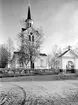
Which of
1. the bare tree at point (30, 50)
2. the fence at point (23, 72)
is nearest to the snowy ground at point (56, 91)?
the fence at point (23, 72)

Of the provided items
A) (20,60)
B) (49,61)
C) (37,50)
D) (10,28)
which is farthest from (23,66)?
(10,28)

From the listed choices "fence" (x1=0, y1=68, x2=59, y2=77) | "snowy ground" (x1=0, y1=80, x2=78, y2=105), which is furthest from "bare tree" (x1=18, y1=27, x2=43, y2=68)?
"snowy ground" (x1=0, y1=80, x2=78, y2=105)

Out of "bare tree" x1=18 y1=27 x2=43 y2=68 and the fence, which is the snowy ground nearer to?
the fence

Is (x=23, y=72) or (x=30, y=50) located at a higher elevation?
(x=30, y=50)

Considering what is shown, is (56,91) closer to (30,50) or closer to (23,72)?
(23,72)

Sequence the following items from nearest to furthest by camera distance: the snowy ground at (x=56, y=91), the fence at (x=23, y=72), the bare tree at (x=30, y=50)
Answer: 1. the snowy ground at (x=56, y=91)
2. the fence at (x=23, y=72)
3. the bare tree at (x=30, y=50)

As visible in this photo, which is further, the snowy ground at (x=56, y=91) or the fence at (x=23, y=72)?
the fence at (x=23, y=72)

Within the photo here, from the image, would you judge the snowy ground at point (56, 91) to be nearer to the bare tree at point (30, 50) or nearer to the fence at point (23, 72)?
the fence at point (23, 72)

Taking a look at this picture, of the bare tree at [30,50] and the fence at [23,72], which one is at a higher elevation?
the bare tree at [30,50]

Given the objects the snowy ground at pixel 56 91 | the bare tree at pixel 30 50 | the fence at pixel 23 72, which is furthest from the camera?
the bare tree at pixel 30 50

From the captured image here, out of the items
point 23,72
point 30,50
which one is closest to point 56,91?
point 23,72

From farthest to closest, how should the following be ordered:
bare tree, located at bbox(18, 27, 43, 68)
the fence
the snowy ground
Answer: bare tree, located at bbox(18, 27, 43, 68), the fence, the snowy ground

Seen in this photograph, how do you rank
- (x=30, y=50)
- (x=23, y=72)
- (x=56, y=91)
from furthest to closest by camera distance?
(x=30, y=50), (x=23, y=72), (x=56, y=91)

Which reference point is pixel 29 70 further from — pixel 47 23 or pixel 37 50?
pixel 47 23
